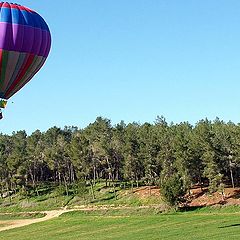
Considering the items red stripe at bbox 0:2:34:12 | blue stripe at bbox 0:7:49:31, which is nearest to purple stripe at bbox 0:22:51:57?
blue stripe at bbox 0:7:49:31

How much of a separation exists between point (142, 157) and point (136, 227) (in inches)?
1442

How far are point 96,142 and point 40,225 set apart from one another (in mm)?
36765

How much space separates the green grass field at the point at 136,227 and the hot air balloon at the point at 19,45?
18134mm

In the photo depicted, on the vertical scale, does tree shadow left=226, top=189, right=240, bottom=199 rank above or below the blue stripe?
below

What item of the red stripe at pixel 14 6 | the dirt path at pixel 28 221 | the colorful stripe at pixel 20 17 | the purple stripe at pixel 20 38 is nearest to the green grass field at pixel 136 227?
the dirt path at pixel 28 221

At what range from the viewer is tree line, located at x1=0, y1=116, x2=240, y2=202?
79.7 meters

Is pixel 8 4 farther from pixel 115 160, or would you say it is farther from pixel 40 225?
pixel 115 160

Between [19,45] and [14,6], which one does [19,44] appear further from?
[14,6]

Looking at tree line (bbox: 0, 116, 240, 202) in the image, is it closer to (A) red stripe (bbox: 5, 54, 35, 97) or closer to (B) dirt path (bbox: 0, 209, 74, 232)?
(B) dirt path (bbox: 0, 209, 74, 232)

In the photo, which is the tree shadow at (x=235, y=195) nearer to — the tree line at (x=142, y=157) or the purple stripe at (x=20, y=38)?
the tree line at (x=142, y=157)

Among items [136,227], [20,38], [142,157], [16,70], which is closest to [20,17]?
[20,38]

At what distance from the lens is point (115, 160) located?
10644 centimetres

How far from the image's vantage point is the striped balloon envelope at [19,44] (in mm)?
39969

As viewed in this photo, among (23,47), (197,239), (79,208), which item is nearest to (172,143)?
(79,208)
